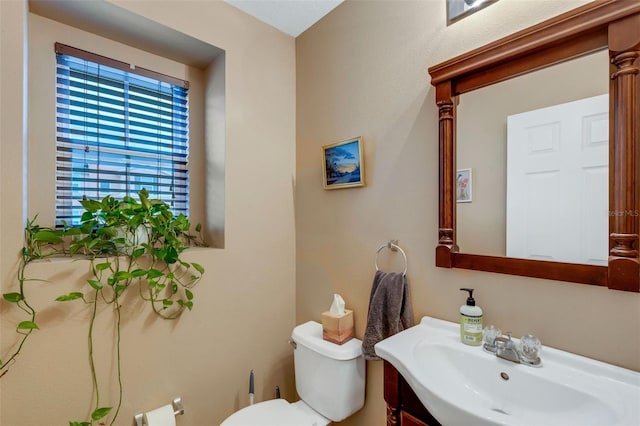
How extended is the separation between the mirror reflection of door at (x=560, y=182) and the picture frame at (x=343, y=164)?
25.0 inches

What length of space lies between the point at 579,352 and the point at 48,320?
1.80m

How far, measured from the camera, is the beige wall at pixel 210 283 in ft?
3.48

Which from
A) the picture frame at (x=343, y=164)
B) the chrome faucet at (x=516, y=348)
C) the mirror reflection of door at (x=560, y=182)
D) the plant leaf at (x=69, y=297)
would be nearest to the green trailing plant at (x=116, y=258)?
the plant leaf at (x=69, y=297)

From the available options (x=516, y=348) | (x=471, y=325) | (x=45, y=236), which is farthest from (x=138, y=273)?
(x=516, y=348)

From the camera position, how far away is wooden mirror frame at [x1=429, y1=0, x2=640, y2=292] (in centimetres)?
78

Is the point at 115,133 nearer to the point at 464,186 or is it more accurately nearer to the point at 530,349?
the point at 464,186

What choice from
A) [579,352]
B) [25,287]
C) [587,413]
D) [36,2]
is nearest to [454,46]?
[579,352]

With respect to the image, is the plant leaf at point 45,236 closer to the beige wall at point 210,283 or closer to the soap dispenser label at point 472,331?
the beige wall at point 210,283

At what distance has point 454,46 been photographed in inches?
45.1

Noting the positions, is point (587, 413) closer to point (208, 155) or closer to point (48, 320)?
point (48, 320)

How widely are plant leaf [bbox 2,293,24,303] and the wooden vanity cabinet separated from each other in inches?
51.0

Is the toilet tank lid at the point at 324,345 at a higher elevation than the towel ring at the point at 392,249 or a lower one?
lower

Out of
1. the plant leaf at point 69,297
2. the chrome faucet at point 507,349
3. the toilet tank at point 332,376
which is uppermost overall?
the plant leaf at point 69,297

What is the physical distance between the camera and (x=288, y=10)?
5.30ft
